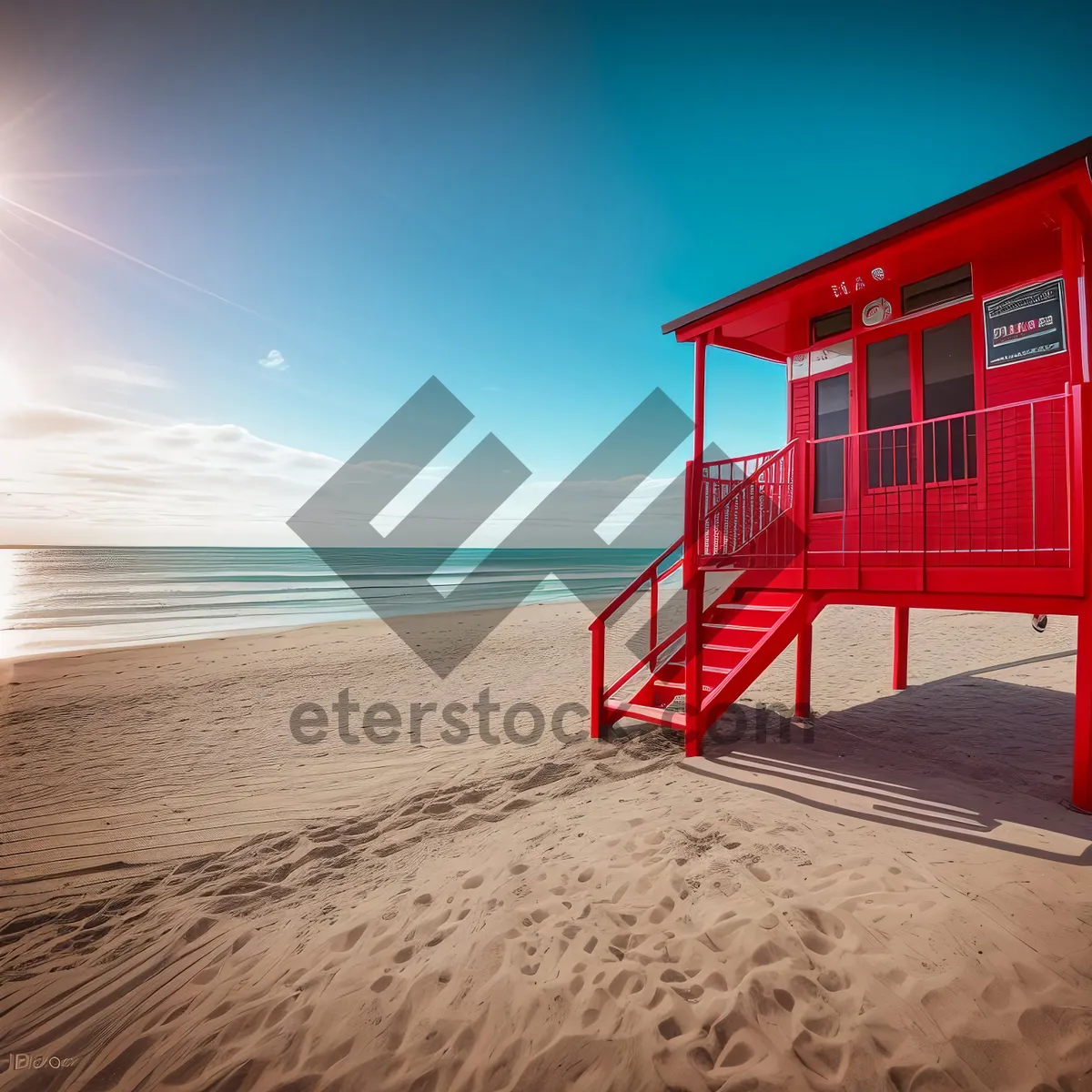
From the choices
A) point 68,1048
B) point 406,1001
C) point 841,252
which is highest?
point 841,252

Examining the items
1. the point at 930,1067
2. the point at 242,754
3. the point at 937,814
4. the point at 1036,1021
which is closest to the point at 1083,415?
the point at 937,814

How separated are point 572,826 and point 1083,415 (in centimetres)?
516

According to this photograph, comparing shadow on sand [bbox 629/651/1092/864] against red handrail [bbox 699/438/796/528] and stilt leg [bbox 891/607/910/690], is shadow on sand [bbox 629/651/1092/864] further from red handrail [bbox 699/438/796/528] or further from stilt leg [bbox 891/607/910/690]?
red handrail [bbox 699/438/796/528]

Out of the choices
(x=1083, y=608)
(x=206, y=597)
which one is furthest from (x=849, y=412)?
(x=206, y=597)

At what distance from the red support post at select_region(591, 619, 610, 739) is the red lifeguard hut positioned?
28mm

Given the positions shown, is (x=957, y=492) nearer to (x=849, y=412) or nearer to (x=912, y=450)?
(x=912, y=450)

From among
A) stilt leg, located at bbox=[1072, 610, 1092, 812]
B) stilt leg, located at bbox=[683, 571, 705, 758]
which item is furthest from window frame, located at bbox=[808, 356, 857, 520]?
stilt leg, located at bbox=[1072, 610, 1092, 812]

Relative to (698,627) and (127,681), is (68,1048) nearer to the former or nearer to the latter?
(698,627)

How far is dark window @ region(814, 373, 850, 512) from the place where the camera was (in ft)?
25.7

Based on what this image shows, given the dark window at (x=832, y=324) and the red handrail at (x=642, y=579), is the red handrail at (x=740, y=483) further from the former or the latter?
the dark window at (x=832, y=324)

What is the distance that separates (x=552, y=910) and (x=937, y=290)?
7.82 metres

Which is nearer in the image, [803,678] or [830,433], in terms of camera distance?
[803,678]

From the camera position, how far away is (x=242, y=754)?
6840 millimetres

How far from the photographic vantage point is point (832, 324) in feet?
26.2
